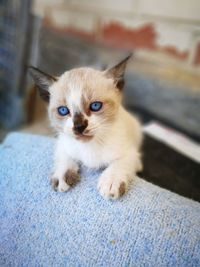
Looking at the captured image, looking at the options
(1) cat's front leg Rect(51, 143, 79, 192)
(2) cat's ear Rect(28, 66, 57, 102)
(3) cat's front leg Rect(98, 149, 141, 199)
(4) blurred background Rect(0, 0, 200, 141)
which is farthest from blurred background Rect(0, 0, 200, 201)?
(2) cat's ear Rect(28, 66, 57, 102)

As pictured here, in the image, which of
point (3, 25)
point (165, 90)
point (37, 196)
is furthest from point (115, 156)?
point (3, 25)

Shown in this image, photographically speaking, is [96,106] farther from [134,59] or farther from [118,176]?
[134,59]

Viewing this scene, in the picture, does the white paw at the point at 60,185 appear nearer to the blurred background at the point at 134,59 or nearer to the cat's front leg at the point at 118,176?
the cat's front leg at the point at 118,176

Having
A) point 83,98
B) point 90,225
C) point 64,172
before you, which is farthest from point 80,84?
point 90,225

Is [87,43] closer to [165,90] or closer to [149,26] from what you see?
[149,26]

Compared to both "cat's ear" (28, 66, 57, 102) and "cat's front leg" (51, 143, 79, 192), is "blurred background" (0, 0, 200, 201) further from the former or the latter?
"cat's ear" (28, 66, 57, 102)

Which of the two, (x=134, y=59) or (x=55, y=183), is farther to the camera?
(x=134, y=59)
